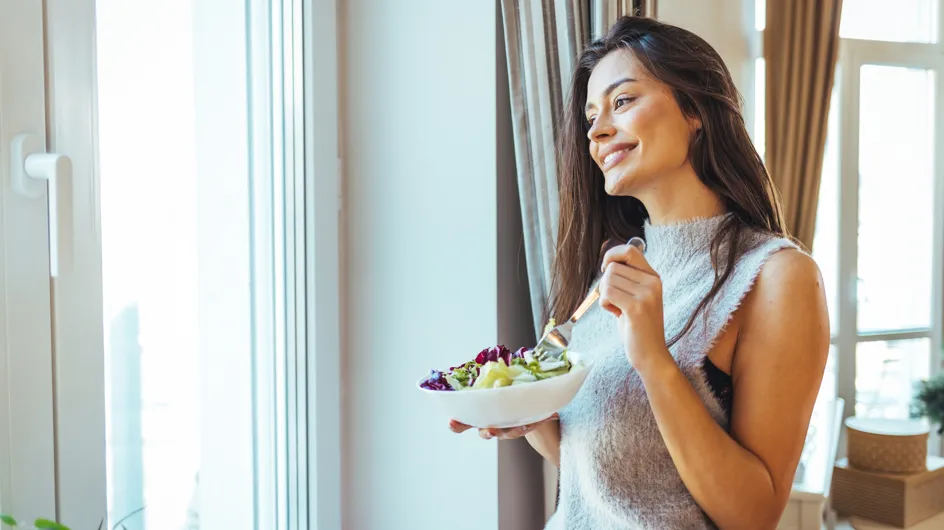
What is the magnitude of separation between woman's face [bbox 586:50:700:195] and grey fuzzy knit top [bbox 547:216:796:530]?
0.11 metres

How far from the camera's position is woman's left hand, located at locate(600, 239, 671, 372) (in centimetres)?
92

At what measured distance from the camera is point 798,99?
→ 2.57 meters

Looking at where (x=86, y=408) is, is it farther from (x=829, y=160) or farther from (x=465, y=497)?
(x=829, y=160)

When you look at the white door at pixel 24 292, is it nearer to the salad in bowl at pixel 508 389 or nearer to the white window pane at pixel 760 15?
the salad in bowl at pixel 508 389

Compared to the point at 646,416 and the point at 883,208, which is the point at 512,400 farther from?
the point at 883,208

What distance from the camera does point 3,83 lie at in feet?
3.43

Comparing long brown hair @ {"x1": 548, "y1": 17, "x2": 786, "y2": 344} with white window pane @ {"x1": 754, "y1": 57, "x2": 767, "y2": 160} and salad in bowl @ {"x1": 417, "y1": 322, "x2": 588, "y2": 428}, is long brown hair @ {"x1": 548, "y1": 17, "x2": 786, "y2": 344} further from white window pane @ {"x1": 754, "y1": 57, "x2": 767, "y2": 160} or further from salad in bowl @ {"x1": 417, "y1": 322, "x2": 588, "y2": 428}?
white window pane @ {"x1": 754, "y1": 57, "x2": 767, "y2": 160}

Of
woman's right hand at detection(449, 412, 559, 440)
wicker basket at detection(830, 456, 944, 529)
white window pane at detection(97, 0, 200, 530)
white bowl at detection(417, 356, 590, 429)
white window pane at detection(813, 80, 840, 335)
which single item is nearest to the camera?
white bowl at detection(417, 356, 590, 429)

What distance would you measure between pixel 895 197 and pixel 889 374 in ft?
2.51

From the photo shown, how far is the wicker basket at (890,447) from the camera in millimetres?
2516

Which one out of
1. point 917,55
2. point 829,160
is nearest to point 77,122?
point 829,160

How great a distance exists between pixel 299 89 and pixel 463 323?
640mm

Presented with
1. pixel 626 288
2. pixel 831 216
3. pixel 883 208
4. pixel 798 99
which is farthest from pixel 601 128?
pixel 883 208

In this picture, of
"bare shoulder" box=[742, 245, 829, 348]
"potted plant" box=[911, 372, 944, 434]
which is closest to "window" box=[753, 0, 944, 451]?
"potted plant" box=[911, 372, 944, 434]
